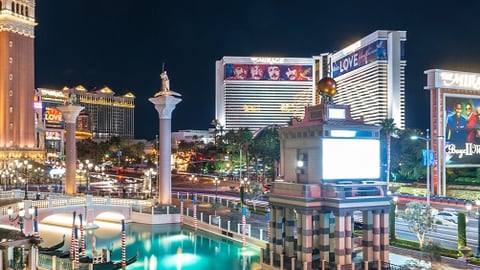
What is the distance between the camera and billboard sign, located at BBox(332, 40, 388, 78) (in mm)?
112125

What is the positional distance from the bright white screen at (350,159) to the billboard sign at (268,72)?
434 ft

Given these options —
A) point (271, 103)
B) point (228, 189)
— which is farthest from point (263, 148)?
point (271, 103)

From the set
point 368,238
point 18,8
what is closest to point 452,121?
point 368,238

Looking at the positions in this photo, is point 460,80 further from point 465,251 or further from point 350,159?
point 350,159

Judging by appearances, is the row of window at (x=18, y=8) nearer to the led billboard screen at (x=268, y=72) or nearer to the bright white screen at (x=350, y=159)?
the led billboard screen at (x=268, y=72)

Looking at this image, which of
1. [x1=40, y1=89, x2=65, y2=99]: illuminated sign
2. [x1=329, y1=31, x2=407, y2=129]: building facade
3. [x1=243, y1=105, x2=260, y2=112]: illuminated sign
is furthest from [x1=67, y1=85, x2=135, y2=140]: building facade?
[x1=329, y1=31, x2=407, y2=129]: building facade

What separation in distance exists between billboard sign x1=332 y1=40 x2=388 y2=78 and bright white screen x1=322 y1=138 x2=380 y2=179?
9347 centimetres

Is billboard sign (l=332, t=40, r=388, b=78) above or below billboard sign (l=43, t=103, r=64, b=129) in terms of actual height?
above

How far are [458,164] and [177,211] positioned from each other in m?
35.6

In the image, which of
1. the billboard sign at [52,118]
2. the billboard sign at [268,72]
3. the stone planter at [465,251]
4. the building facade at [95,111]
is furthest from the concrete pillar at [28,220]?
the billboard sign at [268,72]

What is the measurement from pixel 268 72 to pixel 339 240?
136 metres

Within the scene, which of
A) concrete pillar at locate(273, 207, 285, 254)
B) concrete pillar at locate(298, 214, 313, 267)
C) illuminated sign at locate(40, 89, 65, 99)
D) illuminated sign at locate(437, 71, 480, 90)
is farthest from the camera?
illuminated sign at locate(40, 89, 65, 99)

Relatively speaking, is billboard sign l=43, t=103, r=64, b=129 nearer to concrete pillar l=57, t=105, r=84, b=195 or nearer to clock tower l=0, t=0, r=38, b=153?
clock tower l=0, t=0, r=38, b=153

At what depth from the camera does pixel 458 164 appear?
198 ft
